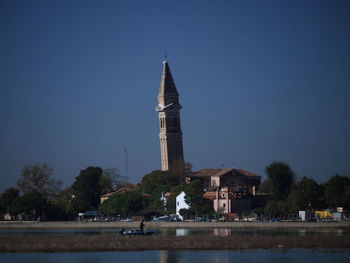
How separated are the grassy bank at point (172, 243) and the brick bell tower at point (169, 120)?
8769cm

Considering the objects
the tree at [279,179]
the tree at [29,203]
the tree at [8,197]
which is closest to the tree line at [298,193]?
the tree at [279,179]

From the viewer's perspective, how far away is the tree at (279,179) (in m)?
116

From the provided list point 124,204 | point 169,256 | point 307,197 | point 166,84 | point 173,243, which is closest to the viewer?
point 169,256

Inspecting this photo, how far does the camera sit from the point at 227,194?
389 ft

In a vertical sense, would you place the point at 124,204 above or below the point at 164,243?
above

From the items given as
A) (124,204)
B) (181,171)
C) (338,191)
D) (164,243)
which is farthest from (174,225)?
(164,243)

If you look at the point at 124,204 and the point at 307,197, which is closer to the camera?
the point at 307,197

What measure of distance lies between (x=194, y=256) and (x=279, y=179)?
57.3m

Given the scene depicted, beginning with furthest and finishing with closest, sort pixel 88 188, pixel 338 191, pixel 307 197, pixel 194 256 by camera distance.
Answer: pixel 88 188 → pixel 307 197 → pixel 338 191 → pixel 194 256

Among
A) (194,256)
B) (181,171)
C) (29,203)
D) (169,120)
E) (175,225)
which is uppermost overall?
(169,120)

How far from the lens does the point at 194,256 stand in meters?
60.6

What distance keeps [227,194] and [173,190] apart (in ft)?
41.7

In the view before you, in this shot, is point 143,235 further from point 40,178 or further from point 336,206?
point 40,178

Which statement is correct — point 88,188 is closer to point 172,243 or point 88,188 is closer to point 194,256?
point 172,243
